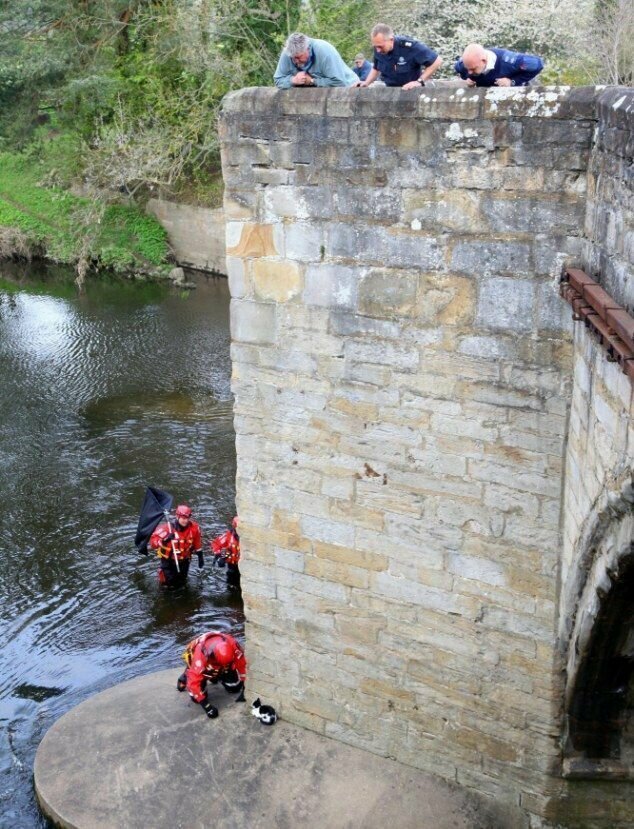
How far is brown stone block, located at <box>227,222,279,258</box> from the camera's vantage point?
6.43m

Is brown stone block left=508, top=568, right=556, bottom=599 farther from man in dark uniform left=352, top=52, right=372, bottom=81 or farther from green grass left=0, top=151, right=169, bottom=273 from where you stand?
green grass left=0, top=151, right=169, bottom=273

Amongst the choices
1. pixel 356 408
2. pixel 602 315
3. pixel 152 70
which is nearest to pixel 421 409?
pixel 356 408

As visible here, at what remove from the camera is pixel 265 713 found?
7.73 meters

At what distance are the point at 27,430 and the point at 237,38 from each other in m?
10.1

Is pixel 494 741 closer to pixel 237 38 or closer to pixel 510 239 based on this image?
pixel 510 239

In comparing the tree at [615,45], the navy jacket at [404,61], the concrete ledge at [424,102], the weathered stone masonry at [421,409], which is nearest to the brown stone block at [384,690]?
the weathered stone masonry at [421,409]

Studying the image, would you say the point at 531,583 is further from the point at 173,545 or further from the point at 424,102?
the point at 173,545

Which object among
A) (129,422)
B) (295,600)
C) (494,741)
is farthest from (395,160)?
(129,422)

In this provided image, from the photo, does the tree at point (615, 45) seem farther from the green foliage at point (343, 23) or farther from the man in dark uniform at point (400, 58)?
the man in dark uniform at point (400, 58)

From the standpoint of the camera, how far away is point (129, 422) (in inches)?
627

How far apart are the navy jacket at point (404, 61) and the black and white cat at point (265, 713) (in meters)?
4.86

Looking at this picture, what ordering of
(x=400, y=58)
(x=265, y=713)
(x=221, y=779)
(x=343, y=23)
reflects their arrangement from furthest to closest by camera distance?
1. (x=343, y=23)
2. (x=265, y=713)
3. (x=221, y=779)
4. (x=400, y=58)

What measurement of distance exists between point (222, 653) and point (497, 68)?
500 centimetres

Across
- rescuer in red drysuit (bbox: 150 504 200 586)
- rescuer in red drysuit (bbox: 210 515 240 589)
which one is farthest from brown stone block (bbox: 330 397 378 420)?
rescuer in red drysuit (bbox: 150 504 200 586)
